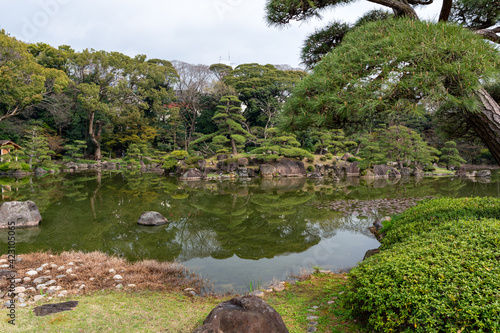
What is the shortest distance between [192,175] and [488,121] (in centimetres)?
1428

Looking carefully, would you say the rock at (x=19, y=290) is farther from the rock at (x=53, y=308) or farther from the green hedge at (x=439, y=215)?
the green hedge at (x=439, y=215)

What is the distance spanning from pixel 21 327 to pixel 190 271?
1972 mm

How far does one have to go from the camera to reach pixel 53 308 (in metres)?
2.34

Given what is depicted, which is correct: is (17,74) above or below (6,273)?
above

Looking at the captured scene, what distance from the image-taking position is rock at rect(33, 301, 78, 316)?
2.25 metres

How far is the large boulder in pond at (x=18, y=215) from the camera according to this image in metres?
5.52

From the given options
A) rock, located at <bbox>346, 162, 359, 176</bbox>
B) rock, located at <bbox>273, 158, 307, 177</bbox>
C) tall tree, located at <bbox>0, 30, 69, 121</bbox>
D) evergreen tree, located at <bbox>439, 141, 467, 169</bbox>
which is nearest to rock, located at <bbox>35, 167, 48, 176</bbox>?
tall tree, located at <bbox>0, 30, 69, 121</bbox>

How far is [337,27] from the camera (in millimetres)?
4484

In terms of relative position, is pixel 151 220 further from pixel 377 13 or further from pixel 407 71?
pixel 377 13

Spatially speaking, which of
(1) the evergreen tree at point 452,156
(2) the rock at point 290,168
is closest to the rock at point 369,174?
(2) the rock at point 290,168

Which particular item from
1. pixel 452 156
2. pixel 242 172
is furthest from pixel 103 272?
pixel 452 156

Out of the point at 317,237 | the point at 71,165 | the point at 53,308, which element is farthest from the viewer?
the point at 71,165

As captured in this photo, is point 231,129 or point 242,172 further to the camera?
point 231,129

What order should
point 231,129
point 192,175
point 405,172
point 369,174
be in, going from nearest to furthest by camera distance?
point 192,175
point 369,174
point 405,172
point 231,129
